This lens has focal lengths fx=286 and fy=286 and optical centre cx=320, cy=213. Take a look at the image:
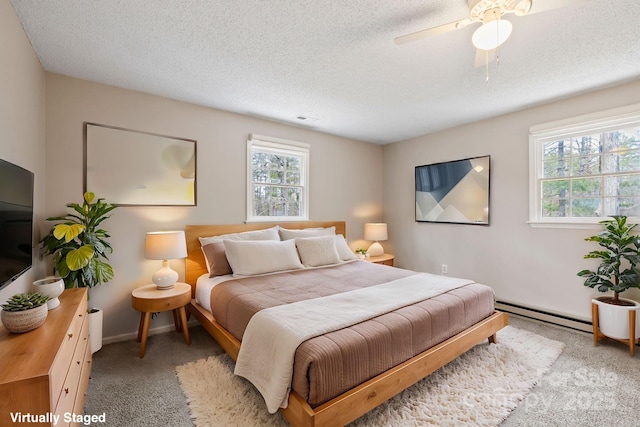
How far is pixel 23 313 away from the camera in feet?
4.33

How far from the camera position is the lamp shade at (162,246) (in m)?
2.68

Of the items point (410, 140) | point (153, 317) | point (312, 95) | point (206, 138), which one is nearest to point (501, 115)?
point (410, 140)

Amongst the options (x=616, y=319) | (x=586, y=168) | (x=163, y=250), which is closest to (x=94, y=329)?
(x=163, y=250)

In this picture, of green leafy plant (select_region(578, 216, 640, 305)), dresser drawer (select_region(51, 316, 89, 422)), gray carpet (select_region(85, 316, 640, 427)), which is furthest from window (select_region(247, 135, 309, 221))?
green leafy plant (select_region(578, 216, 640, 305))

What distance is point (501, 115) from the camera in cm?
360

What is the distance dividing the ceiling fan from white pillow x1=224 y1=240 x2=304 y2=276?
88.3 inches

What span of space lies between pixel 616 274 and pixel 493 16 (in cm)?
259

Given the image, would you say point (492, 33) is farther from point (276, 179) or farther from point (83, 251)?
point (83, 251)

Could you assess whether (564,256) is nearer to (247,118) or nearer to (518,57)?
(518,57)

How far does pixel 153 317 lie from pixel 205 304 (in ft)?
2.32

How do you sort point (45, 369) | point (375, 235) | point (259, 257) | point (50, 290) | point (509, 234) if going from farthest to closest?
point (375, 235) → point (509, 234) → point (259, 257) → point (50, 290) → point (45, 369)

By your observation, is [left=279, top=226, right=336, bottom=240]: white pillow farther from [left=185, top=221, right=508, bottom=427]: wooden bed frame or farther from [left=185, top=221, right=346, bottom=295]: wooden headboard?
[left=185, top=221, right=508, bottom=427]: wooden bed frame

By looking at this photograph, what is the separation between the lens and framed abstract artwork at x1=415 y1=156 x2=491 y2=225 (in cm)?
379

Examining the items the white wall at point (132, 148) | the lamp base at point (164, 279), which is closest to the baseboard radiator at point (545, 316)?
the white wall at point (132, 148)
